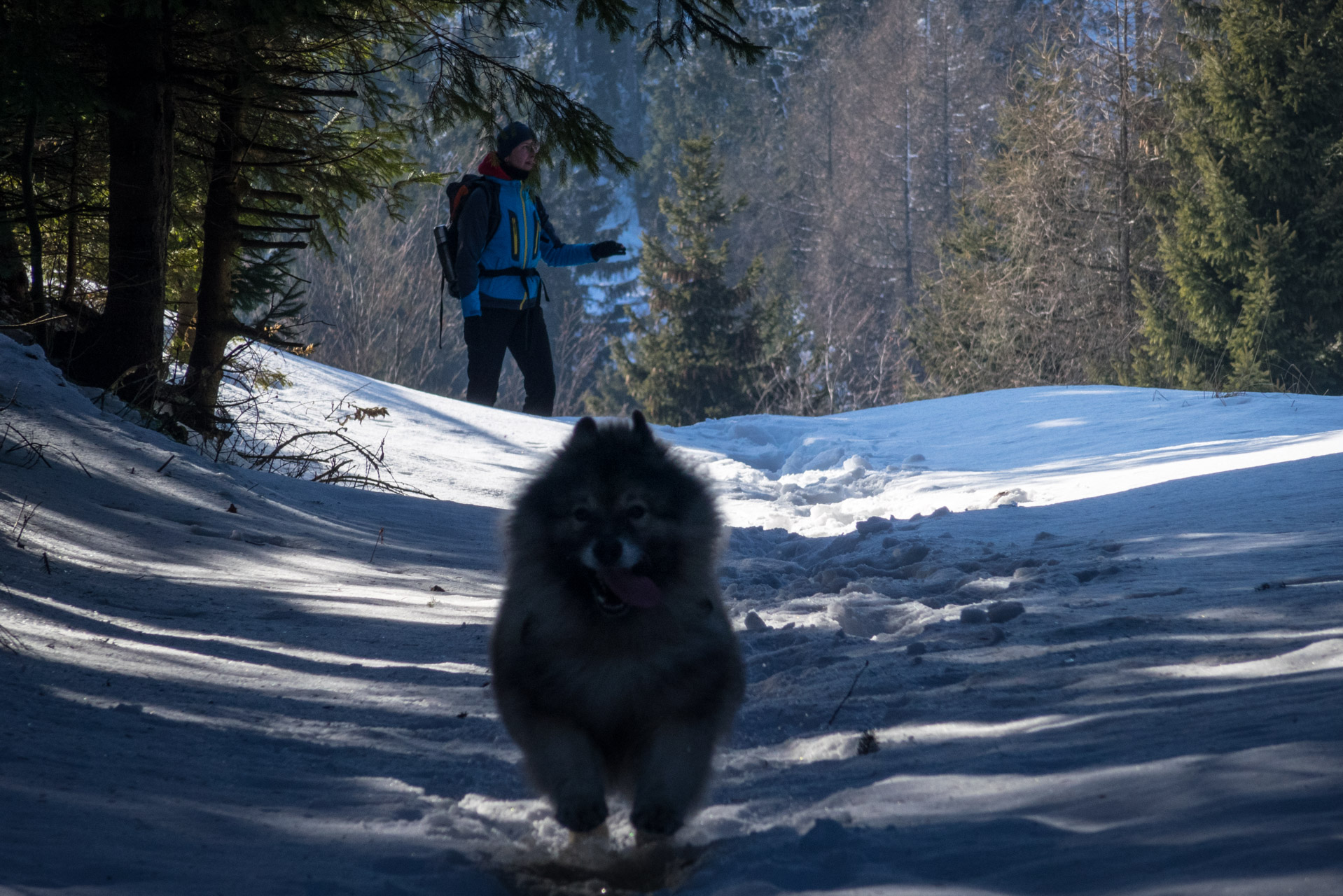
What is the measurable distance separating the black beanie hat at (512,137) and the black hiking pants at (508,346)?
159 centimetres

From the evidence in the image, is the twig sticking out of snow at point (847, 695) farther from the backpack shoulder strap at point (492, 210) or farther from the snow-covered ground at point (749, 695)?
the backpack shoulder strap at point (492, 210)

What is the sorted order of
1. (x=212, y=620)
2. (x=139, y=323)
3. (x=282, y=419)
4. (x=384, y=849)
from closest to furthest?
(x=384, y=849) → (x=212, y=620) → (x=139, y=323) → (x=282, y=419)

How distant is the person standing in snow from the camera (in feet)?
30.2

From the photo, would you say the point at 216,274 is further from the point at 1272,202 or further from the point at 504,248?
the point at 1272,202

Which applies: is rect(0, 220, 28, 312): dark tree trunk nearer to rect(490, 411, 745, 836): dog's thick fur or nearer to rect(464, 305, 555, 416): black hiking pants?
rect(464, 305, 555, 416): black hiking pants

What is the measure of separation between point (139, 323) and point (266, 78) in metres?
1.95

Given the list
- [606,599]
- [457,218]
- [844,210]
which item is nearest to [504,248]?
[457,218]

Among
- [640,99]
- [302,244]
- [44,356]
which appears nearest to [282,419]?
[302,244]

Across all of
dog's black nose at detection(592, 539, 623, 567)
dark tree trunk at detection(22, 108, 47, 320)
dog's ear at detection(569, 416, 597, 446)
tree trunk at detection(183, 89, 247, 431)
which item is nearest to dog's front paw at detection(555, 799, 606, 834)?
dog's black nose at detection(592, 539, 623, 567)

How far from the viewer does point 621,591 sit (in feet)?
8.32

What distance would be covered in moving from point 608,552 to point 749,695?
120cm

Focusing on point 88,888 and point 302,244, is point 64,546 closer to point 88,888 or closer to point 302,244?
point 88,888

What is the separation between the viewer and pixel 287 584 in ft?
16.1

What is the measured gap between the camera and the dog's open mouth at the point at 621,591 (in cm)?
254
